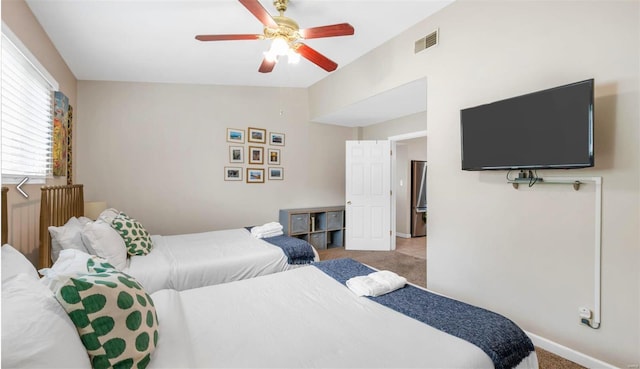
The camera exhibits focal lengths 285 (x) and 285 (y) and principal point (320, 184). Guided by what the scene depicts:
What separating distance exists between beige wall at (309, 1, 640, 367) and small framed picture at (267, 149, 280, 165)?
2.51 m

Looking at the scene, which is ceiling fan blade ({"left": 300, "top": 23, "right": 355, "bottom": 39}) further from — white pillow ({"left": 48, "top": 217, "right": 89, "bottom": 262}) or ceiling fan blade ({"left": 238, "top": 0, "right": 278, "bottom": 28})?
white pillow ({"left": 48, "top": 217, "right": 89, "bottom": 262})

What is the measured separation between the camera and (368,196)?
4.91m

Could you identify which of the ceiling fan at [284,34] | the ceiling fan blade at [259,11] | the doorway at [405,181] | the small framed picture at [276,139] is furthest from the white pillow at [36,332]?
the doorway at [405,181]

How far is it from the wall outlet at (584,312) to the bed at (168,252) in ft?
6.85

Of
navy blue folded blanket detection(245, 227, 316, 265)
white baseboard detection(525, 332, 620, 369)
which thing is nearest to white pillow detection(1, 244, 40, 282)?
navy blue folded blanket detection(245, 227, 316, 265)

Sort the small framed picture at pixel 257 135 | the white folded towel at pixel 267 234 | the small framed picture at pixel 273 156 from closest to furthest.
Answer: the white folded towel at pixel 267 234
the small framed picture at pixel 257 135
the small framed picture at pixel 273 156

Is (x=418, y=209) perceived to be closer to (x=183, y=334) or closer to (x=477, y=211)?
(x=477, y=211)

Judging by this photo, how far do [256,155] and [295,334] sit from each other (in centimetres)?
363

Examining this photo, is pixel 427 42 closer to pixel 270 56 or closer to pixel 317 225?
pixel 270 56

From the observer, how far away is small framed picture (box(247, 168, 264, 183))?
15.1 ft

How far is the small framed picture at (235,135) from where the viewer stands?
4434 mm

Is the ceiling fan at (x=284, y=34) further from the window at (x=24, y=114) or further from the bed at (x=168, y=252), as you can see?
the bed at (x=168, y=252)

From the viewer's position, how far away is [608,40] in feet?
5.68

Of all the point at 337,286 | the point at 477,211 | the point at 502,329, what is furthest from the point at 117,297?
the point at 477,211
